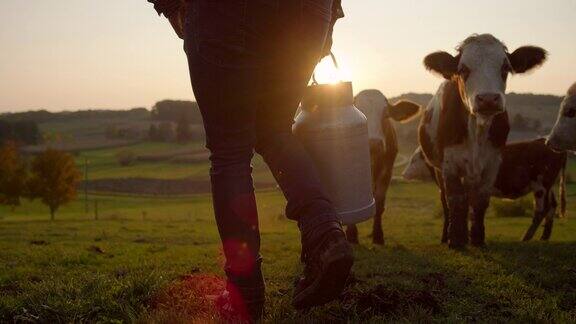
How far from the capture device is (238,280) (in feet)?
8.79

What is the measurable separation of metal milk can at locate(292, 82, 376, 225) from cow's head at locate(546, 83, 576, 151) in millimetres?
5478

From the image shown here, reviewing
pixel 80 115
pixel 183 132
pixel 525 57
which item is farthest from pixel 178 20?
pixel 80 115

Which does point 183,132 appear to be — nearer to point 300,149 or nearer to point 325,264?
point 300,149

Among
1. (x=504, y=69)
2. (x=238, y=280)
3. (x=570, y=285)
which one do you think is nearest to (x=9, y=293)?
(x=238, y=280)

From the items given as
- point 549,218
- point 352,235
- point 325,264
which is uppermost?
point 325,264

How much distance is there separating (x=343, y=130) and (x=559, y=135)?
18.6ft

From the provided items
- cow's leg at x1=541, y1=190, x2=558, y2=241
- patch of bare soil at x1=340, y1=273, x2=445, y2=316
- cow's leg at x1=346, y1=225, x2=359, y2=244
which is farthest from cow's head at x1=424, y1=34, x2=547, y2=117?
cow's leg at x1=541, y1=190, x2=558, y2=241

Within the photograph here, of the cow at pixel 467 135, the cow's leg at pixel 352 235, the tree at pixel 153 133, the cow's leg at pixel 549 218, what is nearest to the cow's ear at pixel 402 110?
the cow at pixel 467 135

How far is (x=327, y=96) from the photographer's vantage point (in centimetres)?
328

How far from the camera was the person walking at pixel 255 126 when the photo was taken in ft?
8.38

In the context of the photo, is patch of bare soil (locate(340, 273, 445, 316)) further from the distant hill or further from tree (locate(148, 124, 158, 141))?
the distant hill

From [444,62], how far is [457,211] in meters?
2.09

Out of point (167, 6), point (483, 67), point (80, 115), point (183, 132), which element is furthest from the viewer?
point (80, 115)

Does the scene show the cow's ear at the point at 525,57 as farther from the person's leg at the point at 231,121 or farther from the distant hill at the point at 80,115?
the distant hill at the point at 80,115
